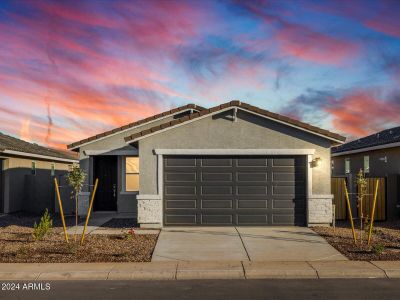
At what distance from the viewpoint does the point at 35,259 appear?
10.7 metres

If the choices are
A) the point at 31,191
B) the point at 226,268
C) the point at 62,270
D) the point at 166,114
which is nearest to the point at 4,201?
the point at 31,191

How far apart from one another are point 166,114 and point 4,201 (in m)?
8.04

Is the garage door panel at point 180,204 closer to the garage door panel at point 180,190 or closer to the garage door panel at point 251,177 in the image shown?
the garage door panel at point 180,190

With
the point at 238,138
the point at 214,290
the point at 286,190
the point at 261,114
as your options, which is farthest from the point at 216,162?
the point at 214,290

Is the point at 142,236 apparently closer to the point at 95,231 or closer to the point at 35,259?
the point at 95,231

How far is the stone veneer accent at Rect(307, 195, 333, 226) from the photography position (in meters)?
15.5

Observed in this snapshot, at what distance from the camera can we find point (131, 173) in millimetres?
19969

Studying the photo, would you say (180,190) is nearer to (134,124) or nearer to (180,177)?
(180,177)

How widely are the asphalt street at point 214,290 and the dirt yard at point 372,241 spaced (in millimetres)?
2062

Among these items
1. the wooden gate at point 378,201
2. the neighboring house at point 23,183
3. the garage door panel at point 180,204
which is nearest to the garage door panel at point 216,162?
the garage door panel at point 180,204

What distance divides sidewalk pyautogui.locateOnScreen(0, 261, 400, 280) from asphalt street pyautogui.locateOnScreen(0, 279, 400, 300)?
0.94 ft

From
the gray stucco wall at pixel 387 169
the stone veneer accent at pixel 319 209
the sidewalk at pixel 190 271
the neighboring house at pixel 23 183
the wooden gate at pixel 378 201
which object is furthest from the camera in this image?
the neighboring house at pixel 23 183

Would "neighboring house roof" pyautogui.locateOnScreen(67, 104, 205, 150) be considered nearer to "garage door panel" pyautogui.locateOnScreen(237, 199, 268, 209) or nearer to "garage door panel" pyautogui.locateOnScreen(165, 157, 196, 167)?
"garage door panel" pyautogui.locateOnScreen(165, 157, 196, 167)

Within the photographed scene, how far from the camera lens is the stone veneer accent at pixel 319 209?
15.5 metres
